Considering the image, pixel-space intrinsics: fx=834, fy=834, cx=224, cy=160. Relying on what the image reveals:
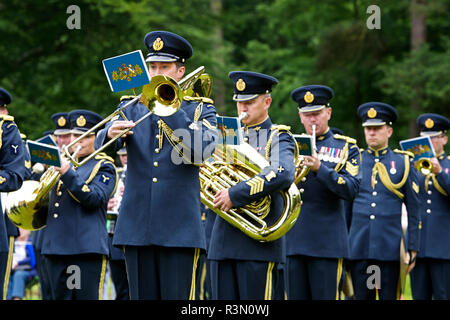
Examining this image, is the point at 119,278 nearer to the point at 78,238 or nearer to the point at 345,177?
the point at 78,238

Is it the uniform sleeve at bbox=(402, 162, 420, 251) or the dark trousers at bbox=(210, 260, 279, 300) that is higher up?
the uniform sleeve at bbox=(402, 162, 420, 251)

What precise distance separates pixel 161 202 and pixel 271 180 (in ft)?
3.57

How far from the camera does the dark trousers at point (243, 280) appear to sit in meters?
6.50

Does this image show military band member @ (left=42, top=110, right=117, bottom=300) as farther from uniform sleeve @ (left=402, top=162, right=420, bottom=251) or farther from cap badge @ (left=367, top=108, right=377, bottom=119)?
uniform sleeve @ (left=402, top=162, right=420, bottom=251)

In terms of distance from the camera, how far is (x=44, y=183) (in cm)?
770

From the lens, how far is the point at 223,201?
6.26 metres

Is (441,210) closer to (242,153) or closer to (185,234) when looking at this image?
(242,153)

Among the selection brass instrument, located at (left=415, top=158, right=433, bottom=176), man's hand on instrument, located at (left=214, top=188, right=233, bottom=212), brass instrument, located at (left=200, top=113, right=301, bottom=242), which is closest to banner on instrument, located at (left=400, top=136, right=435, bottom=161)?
brass instrument, located at (left=415, top=158, right=433, bottom=176)

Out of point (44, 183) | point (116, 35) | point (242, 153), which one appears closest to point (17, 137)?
point (44, 183)

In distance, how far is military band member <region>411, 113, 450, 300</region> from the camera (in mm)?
9953

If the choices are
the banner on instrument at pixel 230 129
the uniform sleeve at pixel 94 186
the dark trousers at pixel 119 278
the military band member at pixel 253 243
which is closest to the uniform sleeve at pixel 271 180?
the military band member at pixel 253 243

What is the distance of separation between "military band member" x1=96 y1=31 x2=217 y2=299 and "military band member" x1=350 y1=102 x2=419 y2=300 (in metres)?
3.64

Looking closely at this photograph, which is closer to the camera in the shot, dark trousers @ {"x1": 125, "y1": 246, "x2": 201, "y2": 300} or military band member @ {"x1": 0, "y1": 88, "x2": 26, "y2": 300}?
dark trousers @ {"x1": 125, "y1": 246, "x2": 201, "y2": 300}

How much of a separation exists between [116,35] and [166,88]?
16394 mm
